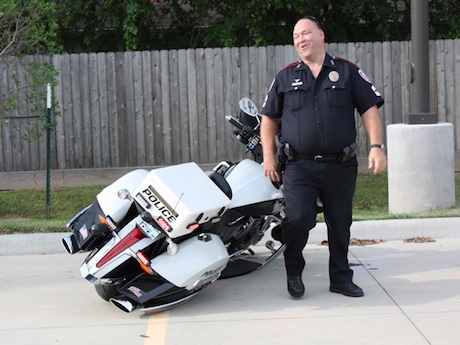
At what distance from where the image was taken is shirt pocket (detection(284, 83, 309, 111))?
5.77 m

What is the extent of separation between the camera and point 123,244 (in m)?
5.62

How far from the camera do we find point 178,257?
5605 mm

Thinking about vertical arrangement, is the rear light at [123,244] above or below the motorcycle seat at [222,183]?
below

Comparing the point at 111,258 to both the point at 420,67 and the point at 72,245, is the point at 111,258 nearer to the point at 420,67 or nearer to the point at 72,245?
the point at 72,245

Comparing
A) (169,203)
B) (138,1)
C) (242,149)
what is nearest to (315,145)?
(169,203)

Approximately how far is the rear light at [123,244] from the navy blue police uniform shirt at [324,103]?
125 cm

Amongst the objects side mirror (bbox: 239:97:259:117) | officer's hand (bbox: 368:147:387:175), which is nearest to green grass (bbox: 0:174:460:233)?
side mirror (bbox: 239:97:259:117)

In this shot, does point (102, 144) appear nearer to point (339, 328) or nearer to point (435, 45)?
point (435, 45)

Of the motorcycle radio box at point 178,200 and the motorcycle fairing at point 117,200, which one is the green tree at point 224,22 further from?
the motorcycle radio box at point 178,200

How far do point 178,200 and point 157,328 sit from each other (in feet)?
2.82

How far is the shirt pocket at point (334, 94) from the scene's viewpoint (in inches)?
226

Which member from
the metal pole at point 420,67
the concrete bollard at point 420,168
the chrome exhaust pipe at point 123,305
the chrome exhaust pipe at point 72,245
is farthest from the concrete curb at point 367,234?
the chrome exhaust pipe at point 123,305

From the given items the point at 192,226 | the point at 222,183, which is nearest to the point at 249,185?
the point at 222,183

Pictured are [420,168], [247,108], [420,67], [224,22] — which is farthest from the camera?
[224,22]
